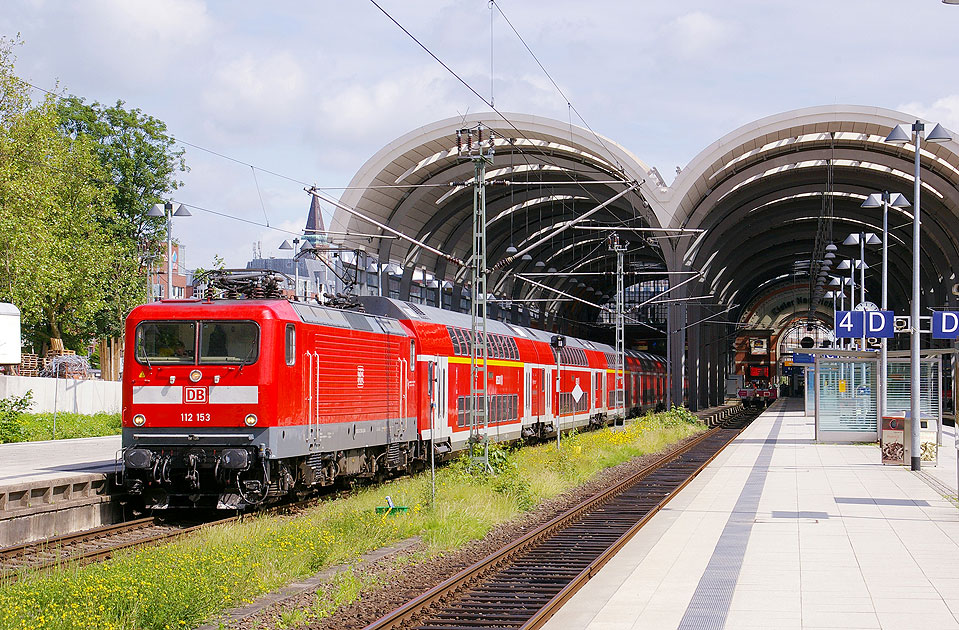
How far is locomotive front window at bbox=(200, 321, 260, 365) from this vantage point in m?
16.5

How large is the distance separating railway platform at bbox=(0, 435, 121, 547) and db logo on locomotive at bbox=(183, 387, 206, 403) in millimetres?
2238

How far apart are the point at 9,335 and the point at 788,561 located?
17.1 metres

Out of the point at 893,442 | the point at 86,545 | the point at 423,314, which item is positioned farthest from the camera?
the point at 893,442

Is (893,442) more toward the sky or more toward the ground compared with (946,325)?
more toward the ground

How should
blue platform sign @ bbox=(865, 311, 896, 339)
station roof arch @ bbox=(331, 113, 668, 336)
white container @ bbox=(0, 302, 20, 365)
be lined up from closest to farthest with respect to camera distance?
white container @ bbox=(0, 302, 20, 365) < blue platform sign @ bbox=(865, 311, 896, 339) < station roof arch @ bbox=(331, 113, 668, 336)

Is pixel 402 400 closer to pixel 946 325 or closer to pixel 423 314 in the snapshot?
pixel 423 314

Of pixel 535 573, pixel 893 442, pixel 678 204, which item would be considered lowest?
pixel 535 573

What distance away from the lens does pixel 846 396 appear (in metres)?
35.6

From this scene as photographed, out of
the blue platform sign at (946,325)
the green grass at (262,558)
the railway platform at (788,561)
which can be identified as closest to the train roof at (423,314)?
the green grass at (262,558)

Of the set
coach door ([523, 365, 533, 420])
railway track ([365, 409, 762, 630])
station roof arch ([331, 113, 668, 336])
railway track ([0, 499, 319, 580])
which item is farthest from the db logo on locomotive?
station roof arch ([331, 113, 668, 336])

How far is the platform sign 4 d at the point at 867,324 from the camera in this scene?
30.8 metres

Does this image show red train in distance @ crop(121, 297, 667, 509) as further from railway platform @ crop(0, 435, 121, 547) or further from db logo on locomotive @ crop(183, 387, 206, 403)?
railway platform @ crop(0, 435, 121, 547)

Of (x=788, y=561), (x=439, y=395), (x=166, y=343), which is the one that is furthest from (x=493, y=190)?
(x=788, y=561)

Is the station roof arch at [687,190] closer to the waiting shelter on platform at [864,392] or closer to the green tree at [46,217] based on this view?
the waiting shelter on platform at [864,392]
